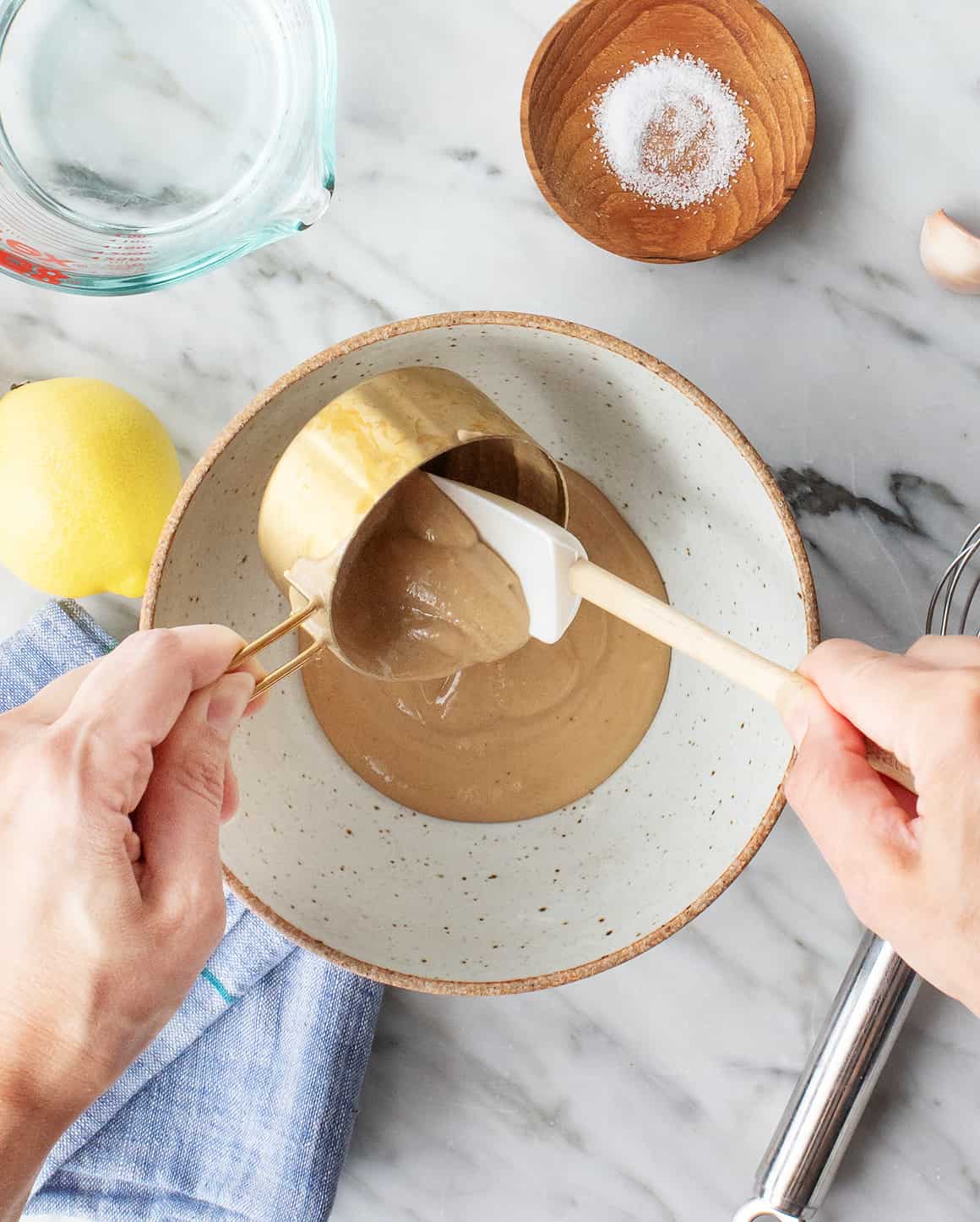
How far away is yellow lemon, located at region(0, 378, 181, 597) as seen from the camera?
0.79m

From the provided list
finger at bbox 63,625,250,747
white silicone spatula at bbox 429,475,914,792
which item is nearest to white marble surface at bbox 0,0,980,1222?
white silicone spatula at bbox 429,475,914,792

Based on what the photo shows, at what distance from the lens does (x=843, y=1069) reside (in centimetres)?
87

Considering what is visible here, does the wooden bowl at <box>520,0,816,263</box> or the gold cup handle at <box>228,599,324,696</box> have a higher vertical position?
the wooden bowl at <box>520,0,816,263</box>

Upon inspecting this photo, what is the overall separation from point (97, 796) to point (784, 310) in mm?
609

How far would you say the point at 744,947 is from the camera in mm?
914

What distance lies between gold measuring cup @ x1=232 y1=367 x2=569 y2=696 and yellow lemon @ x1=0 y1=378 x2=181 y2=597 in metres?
0.12

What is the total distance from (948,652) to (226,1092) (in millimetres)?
654

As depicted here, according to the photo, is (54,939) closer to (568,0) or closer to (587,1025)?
(587,1025)

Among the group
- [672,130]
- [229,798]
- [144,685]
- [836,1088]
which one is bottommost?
[836,1088]

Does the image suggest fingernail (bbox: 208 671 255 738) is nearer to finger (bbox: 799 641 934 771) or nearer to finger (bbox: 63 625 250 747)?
finger (bbox: 63 625 250 747)

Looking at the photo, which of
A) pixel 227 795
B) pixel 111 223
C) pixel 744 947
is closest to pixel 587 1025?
Result: pixel 744 947

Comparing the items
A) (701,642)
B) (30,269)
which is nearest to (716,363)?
(701,642)

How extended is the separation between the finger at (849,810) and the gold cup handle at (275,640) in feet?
0.98

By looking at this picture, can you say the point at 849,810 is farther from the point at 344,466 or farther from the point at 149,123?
the point at 149,123
